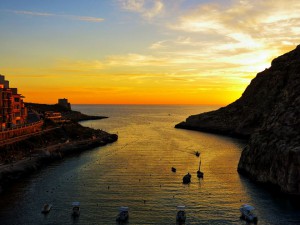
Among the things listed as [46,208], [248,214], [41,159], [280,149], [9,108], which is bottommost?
[46,208]

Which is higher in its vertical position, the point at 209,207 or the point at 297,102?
the point at 297,102

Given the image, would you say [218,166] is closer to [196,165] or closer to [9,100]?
[196,165]

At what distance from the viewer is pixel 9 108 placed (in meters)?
139

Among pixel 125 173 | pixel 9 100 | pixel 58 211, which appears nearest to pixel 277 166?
pixel 125 173

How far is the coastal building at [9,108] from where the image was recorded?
134 meters

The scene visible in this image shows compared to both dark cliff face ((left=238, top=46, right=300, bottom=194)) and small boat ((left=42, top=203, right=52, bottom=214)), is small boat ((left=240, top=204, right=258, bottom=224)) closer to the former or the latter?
dark cliff face ((left=238, top=46, right=300, bottom=194))

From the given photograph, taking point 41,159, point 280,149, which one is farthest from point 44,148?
point 280,149

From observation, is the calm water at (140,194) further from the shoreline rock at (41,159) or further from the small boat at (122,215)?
the shoreline rock at (41,159)

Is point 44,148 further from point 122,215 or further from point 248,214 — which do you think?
point 248,214

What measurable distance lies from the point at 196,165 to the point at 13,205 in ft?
209

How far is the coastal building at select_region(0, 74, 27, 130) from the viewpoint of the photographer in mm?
133500

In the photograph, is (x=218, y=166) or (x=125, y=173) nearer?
(x=125, y=173)

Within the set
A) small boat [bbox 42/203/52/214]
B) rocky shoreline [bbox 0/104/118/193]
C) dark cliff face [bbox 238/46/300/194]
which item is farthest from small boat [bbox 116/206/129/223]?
dark cliff face [bbox 238/46/300/194]

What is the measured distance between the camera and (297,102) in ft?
314
